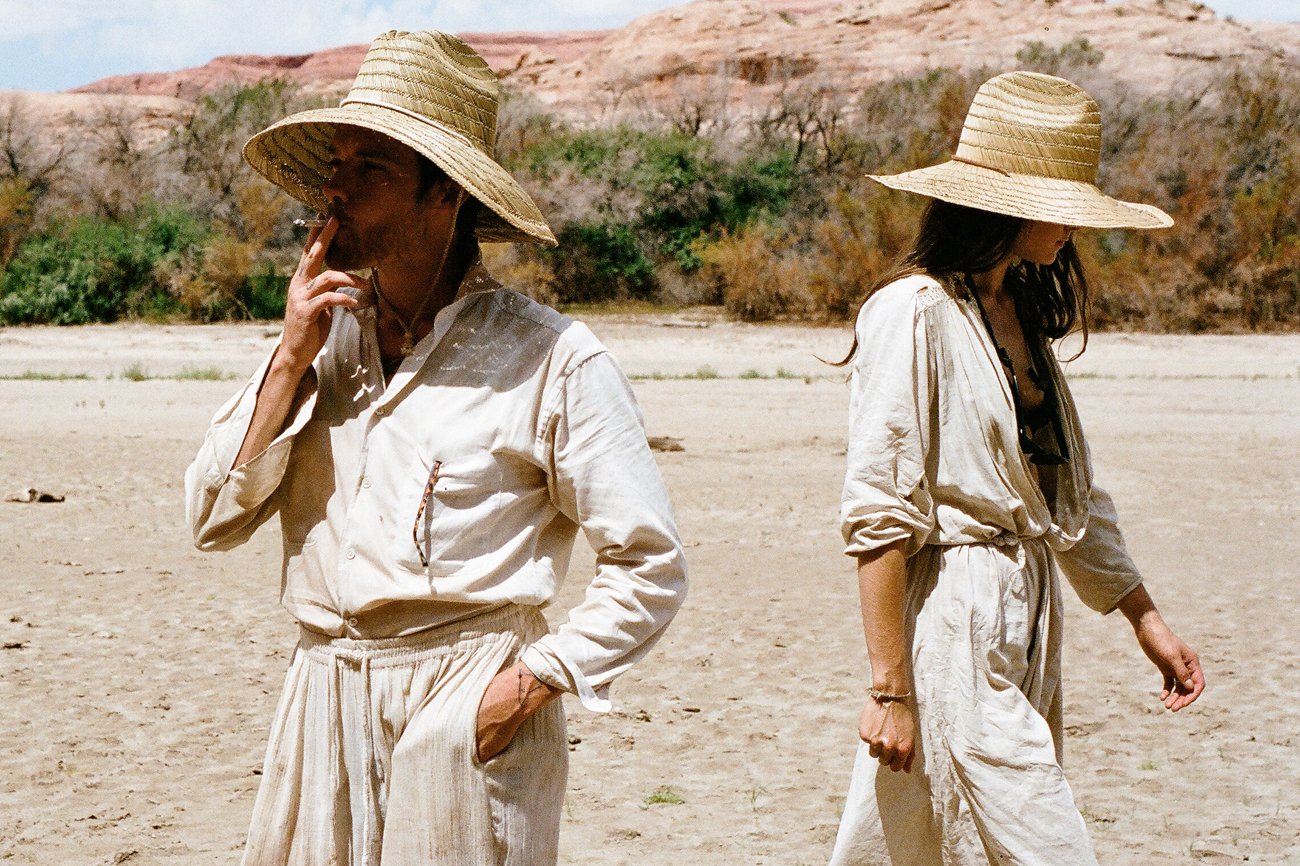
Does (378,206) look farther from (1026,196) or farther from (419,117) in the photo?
(1026,196)

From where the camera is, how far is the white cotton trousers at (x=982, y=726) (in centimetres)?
271

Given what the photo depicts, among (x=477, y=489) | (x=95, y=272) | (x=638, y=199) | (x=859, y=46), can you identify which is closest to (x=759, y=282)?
(x=638, y=199)

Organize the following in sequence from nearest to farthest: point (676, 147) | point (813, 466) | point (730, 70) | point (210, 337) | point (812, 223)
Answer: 1. point (813, 466)
2. point (210, 337)
3. point (812, 223)
4. point (676, 147)
5. point (730, 70)

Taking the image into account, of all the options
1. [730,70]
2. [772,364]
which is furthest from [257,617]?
[730,70]

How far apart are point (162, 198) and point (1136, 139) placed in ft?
64.4

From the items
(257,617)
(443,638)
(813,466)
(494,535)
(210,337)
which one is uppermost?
(494,535)

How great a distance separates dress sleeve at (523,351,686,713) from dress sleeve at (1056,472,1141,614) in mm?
1101

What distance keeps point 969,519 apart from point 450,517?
1002mm

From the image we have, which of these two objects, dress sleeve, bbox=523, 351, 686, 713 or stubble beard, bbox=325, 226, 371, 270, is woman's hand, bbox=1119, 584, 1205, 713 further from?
stubble beard, bbox=325, 226, 371, 270

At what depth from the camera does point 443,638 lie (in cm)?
232

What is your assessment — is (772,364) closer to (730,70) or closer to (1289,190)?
(1289,190)

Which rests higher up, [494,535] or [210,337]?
[494,535]

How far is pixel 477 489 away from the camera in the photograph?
2.29m

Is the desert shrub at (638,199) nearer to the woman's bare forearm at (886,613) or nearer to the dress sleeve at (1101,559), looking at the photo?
the dress sleeve at (1101,559)
